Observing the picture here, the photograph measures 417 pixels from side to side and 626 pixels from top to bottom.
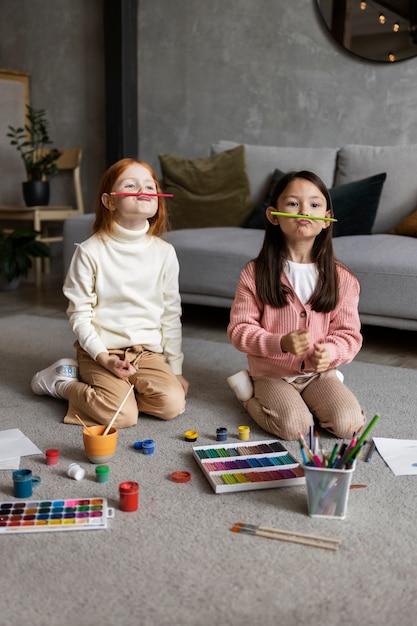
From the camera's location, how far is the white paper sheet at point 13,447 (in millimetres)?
1768

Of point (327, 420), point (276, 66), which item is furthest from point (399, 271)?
point (276, 66)

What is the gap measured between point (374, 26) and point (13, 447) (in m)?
3.08

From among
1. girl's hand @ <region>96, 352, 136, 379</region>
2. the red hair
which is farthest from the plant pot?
girl's hand @ <region>96, 352, 136, 379</region>

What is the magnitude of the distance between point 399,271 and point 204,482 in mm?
1548

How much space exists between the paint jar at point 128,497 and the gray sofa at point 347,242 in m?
1.71

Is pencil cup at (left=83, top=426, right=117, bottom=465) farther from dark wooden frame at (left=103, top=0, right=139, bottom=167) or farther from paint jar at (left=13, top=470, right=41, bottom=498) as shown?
dark wooden frame at (left=103, top=0, right=139, bottom=167)

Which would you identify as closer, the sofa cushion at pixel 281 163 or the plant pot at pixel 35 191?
the sofa cushion at pixel 281 163

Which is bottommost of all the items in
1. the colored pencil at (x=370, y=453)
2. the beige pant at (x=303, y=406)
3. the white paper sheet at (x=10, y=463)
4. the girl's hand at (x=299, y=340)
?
the white paper sheet at (x=10, y=463)

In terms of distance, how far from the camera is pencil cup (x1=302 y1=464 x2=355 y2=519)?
1.44m

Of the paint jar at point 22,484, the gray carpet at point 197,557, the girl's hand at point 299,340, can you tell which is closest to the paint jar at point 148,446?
the gray carpet at point 197,557

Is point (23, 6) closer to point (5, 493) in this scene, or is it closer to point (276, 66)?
point (276, 66)

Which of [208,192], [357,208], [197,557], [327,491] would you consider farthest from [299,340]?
[208,192]

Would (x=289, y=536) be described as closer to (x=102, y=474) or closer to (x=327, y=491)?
(x=327, y=491)

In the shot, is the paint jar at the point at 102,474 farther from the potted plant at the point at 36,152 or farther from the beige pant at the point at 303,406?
the potted plant at the point at 36,152
